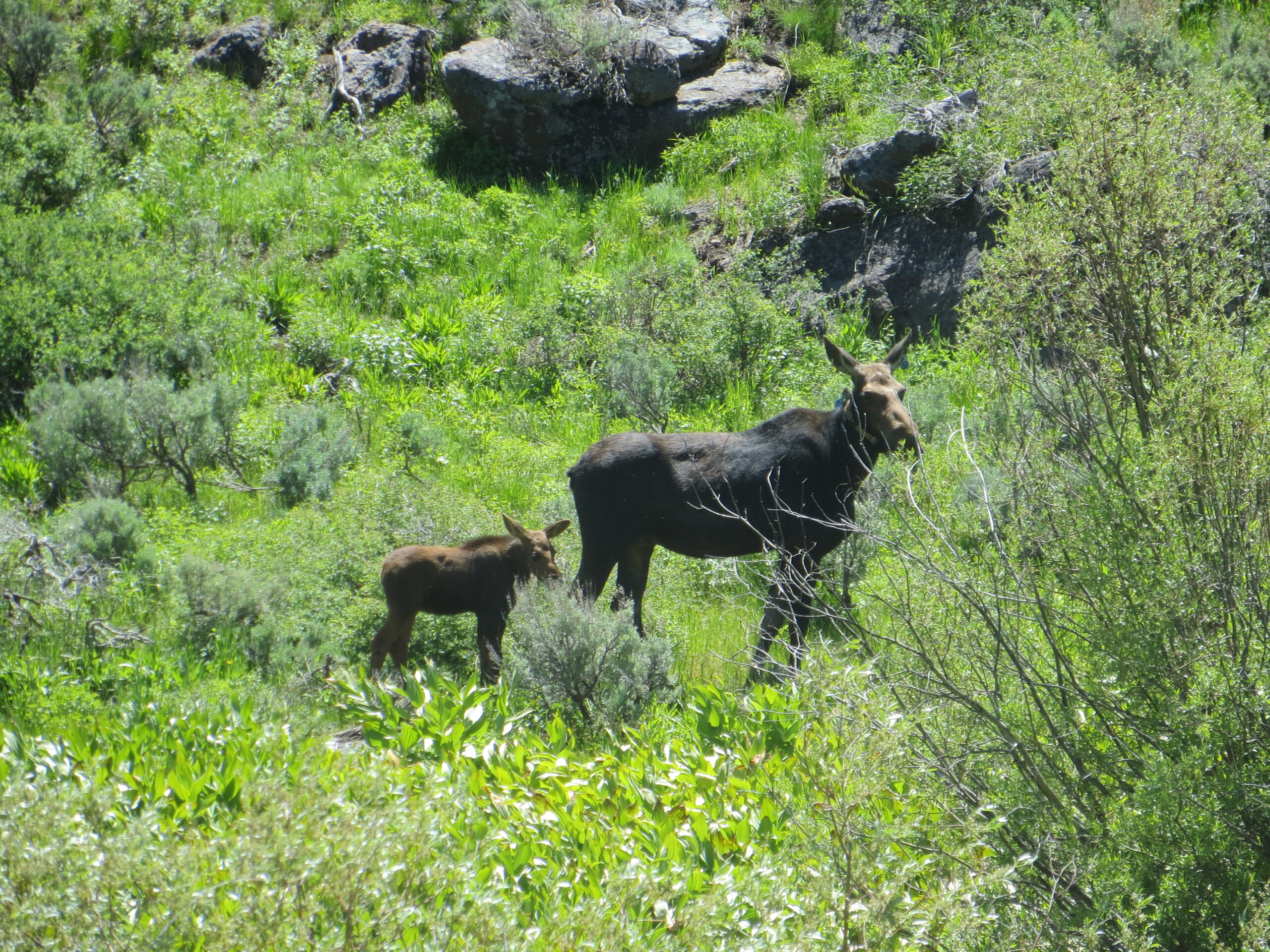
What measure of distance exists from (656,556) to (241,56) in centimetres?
1369

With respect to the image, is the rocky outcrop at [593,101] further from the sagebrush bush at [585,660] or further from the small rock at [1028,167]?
the sagebrush bush at [585,660]

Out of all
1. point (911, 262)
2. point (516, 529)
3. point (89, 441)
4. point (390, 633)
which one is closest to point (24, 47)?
point (89, 441)

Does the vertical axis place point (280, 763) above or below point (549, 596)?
above

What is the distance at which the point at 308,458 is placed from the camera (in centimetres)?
1023

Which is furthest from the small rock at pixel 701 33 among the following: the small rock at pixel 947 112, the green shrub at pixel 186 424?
the green shrub at pixel 186 424

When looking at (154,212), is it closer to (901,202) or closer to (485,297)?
(485,297)

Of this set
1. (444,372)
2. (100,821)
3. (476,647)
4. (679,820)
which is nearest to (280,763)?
(100,821)

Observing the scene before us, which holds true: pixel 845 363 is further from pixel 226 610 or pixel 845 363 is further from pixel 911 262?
pixel 911 262

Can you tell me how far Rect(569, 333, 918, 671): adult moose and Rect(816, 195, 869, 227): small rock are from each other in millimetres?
6296

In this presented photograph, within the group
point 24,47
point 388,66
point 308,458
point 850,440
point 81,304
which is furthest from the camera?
point 388,66

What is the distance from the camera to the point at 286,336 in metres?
13.2

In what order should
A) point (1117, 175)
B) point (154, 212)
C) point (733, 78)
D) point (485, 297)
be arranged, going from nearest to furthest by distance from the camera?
1. point (1117, 175)
2. point (485, 297)
3. point (154, 212)
4. point (733, 78)

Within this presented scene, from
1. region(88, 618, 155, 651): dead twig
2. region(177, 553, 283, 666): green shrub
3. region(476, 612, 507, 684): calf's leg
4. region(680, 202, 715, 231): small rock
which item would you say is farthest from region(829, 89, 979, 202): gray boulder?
region(88, 618, 155, 651): dead twig

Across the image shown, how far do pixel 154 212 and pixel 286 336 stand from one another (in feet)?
10.2
